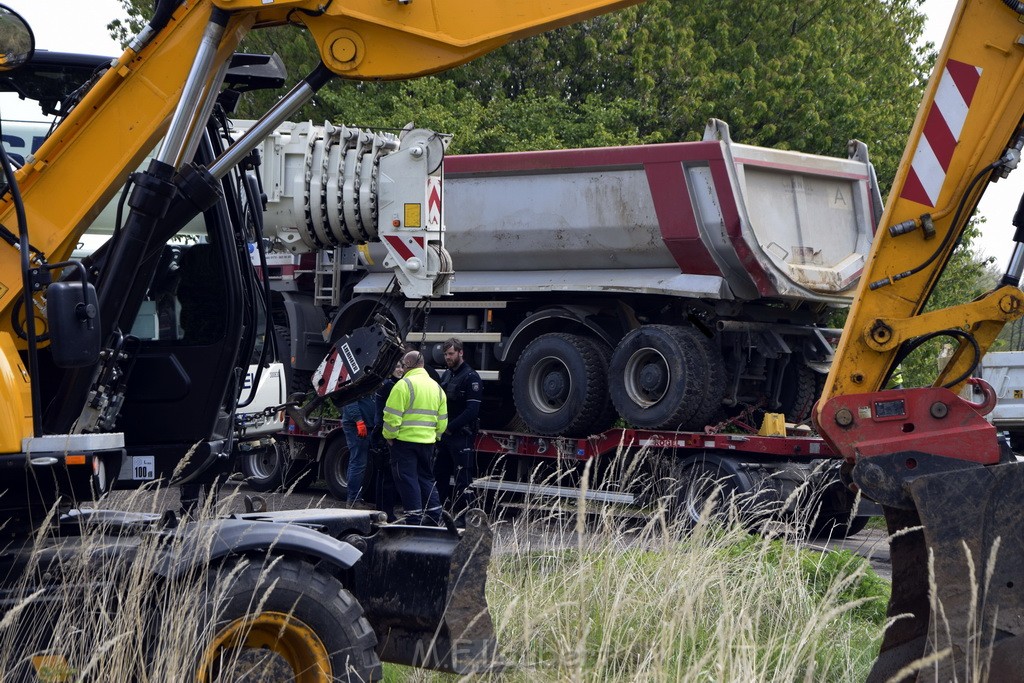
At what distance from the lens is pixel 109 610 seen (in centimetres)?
400

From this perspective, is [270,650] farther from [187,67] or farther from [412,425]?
[412,425]

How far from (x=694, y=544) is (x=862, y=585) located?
2.12m

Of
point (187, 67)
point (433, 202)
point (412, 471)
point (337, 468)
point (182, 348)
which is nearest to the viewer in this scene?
point (187, 67)

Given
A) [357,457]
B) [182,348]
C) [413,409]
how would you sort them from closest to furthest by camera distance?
[182,348]
[413,409]
[357,457]

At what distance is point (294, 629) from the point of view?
4039 millimetres

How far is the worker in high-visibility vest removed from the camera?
10.4 meters

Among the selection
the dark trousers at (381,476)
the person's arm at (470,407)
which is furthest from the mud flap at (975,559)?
the dark trousers at (381,476)

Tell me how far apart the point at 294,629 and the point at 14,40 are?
2.22m

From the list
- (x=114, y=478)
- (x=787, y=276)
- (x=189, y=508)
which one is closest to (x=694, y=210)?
(x=787, y=276)

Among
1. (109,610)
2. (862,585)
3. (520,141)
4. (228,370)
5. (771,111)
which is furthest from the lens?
(771,111)

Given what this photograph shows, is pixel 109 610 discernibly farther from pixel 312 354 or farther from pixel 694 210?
pixel 312 354

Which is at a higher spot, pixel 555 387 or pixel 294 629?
pixel 294 629

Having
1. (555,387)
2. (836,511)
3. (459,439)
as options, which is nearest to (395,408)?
(459,439)

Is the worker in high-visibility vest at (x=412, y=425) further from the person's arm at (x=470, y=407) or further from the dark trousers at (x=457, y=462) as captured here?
the dark trousers at (x=457, y=462)
